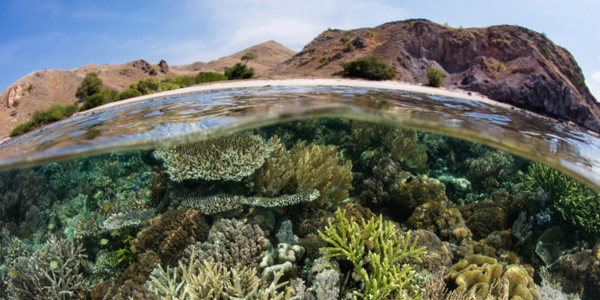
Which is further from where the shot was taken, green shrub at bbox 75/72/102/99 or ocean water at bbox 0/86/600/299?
green shrub at bbox 75/72/102/99

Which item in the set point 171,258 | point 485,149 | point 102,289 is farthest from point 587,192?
point 102,289

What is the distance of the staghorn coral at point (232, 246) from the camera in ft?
12.3

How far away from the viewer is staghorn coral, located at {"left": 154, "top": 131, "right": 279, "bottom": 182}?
5.08m

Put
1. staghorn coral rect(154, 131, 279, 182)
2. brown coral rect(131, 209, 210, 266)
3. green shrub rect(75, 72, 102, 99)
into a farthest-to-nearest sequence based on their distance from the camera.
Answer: green shrub rect(75, 72, 102, 99) < staghorn coral rect(154, 131, 279, 182) < brown coral rect(131, 209, 210, 266)

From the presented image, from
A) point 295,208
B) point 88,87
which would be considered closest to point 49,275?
point 295,208

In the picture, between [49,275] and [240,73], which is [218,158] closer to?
[49,275]

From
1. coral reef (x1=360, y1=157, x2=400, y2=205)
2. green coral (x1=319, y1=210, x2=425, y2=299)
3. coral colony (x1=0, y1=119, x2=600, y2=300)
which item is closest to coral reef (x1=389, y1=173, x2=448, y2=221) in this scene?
coral colony (x1=0, y1=119, x2=600, y2=300)

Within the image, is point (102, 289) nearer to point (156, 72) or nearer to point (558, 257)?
point (558, 257)

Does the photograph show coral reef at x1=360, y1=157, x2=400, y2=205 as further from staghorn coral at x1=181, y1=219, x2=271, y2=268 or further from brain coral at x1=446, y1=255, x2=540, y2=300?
staghorn coral at x1=181, y1=219, x2=271, y2=268

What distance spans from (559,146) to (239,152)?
847 cm

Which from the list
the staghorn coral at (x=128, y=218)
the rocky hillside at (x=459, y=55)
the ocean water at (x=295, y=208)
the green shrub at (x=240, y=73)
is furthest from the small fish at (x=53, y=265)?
the rocky hillside at (x=459, y=55)

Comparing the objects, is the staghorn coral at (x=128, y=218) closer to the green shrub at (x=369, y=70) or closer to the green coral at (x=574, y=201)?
the green coral at (x=574, y=201)

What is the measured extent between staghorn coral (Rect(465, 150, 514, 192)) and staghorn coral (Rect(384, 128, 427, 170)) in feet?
5.89

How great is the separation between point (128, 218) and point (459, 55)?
40.5m
